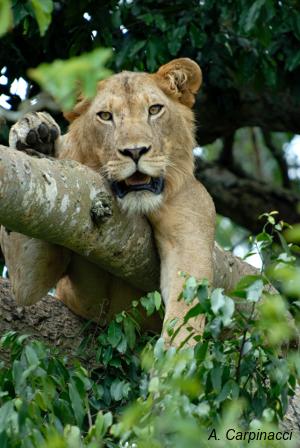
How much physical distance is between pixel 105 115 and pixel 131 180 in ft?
1.68

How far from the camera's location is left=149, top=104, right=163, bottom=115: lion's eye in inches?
241

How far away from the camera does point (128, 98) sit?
6.09 metres

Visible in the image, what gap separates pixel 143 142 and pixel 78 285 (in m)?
1.06

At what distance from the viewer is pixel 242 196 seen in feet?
35.2

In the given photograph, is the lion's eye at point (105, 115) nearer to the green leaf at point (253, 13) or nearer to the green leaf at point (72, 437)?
the green leaf at point (253, 13)

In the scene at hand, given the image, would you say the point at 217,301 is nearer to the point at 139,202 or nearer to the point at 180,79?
the point at 139,202

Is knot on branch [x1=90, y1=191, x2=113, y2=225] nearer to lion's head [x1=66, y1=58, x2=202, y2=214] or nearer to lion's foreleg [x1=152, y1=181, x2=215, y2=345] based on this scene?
lion's head [x1=66, y1=58, x2=202, y2=214]

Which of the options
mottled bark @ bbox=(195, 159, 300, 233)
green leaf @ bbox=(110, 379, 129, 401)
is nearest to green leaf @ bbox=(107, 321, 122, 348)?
green leaf @ bbox=(110, 379, 129, 401)

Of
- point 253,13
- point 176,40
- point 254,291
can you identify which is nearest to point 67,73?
point 254,291

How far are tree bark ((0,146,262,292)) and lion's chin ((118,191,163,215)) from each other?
0.04m

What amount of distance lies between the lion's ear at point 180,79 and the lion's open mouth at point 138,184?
0.79 metres

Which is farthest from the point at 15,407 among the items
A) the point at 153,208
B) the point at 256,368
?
the point at 153,208

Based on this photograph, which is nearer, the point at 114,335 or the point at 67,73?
the point at 67,73

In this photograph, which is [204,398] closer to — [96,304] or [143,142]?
[143,142]
